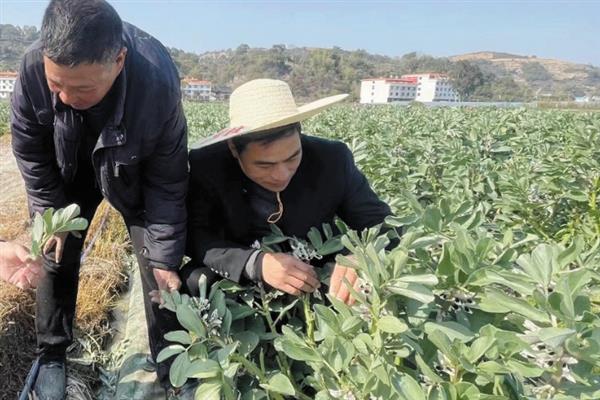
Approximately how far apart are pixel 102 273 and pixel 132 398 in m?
1.12

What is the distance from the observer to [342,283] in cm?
124

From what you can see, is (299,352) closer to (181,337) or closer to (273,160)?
(181,337)

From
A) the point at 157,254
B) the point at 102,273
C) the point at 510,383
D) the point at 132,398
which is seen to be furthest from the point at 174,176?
the point at 102,273

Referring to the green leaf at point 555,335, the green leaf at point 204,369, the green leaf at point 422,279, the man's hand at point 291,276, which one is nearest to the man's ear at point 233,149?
the man's hand at point 291,276

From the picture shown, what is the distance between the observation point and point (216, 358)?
1.06m

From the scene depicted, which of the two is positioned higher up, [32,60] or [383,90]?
[32,60]

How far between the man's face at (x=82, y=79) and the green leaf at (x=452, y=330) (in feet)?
3.10

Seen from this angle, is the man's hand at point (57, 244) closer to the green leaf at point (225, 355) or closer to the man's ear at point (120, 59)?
the man's ear at point (120, 59)

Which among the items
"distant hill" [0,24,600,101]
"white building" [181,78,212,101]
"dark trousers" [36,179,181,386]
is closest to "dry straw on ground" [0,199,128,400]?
"dark trousers" [36,179,181,386]

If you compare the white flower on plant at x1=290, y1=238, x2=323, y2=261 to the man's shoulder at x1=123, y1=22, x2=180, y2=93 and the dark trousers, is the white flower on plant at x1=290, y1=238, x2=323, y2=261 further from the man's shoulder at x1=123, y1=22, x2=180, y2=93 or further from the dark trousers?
the dark trousers

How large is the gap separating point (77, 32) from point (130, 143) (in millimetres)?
390

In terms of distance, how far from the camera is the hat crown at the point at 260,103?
1.47 meters

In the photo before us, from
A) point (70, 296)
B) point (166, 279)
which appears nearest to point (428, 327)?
point (166, 279)

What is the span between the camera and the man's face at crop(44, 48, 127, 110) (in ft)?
4.06
